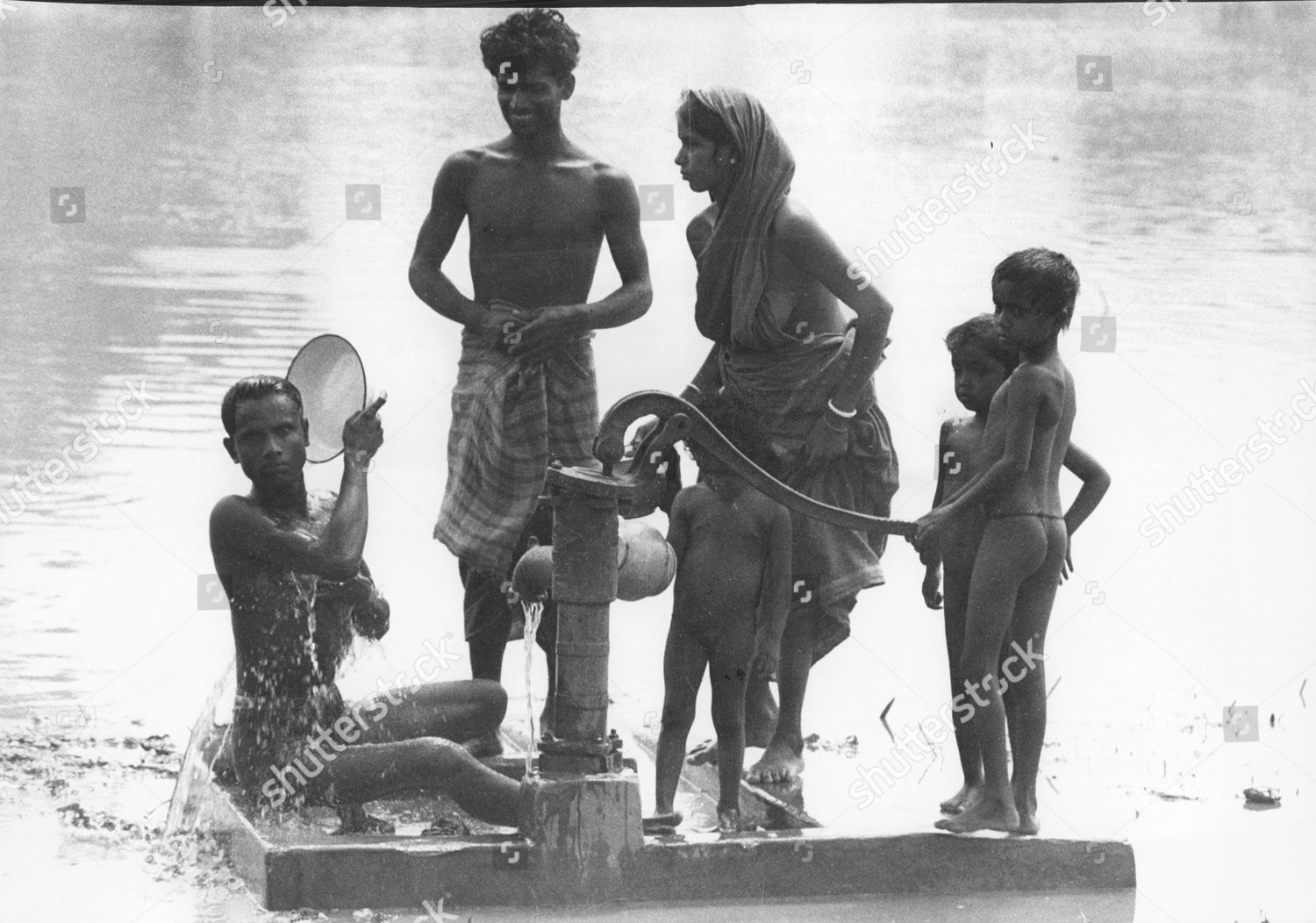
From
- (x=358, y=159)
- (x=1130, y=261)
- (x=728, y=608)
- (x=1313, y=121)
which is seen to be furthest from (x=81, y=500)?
(x=1313, y=121)

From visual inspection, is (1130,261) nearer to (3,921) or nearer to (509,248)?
(509,248)

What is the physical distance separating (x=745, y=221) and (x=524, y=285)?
0.79 metres

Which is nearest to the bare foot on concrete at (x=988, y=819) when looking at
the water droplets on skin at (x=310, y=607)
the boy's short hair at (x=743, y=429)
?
the boy's short hair at (x=743, y=429)

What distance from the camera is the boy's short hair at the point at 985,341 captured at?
21.7 feet

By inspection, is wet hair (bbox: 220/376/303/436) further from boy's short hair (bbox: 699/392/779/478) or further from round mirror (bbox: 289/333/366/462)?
boy's short hair (bbox: 699/392/779/478)

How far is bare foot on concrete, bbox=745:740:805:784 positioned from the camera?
7.13 meters

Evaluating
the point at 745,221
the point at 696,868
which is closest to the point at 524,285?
the point at 745,221

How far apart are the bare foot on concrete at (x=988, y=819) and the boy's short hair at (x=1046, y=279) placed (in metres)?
1.21

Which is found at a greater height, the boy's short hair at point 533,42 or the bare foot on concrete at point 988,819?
the boy's short hair at point 533,42

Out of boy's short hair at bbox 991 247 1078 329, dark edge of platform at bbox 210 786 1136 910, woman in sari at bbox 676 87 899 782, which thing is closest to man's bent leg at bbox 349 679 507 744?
dark edge of platform at bbox 210 786 1136 910

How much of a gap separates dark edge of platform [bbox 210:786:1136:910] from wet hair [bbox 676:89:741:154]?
69.9 inches

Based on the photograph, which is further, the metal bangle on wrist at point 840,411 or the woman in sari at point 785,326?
the metal bangle on wrist at point 840,411

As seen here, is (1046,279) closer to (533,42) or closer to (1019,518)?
(1019,518)

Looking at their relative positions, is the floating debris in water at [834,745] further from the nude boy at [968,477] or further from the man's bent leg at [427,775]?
the man's bent leg at [427,775]
